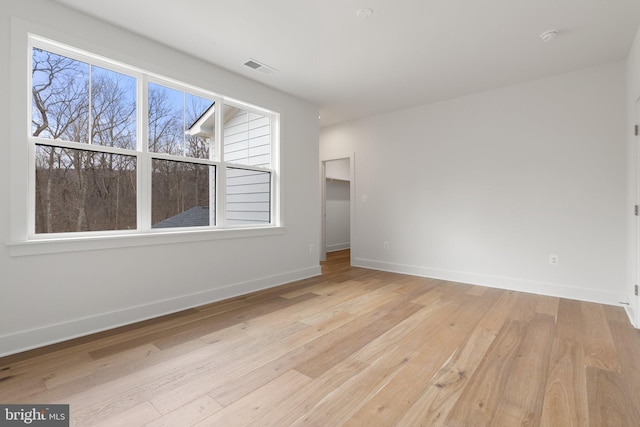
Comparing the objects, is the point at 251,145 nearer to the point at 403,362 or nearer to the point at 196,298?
the point at 196,298

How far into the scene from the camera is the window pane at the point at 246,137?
12.7ft

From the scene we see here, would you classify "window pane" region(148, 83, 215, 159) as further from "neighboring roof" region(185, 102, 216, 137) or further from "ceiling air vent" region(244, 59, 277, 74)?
"ceiling air vent" region(244, 59, 277, 74)

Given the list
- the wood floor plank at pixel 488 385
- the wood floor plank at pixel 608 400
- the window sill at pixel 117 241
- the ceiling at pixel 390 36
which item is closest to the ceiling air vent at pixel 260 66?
the ceiling at pixel 390 36

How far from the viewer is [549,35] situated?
287 cm

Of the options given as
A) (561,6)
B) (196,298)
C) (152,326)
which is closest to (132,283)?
(152,326)

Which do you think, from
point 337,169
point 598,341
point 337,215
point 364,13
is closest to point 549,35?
point 364,13

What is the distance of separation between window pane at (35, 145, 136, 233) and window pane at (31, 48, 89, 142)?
0.17 metres

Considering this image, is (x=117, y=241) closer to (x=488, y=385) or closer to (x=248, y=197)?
(x=248, y=197)

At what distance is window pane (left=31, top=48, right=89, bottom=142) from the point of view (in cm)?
247

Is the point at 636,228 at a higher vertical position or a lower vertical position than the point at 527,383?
higher

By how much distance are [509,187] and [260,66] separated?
12.0ft

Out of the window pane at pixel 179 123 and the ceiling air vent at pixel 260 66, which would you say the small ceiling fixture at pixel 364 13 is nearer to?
the ceiling air vent at pixel 260 66

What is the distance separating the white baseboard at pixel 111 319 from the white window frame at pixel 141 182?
2.03ft

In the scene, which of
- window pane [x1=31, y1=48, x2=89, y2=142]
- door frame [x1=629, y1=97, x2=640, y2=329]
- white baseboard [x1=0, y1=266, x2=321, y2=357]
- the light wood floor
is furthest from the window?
door frame [x1=629, y1=97, x2=640, y2=329]
